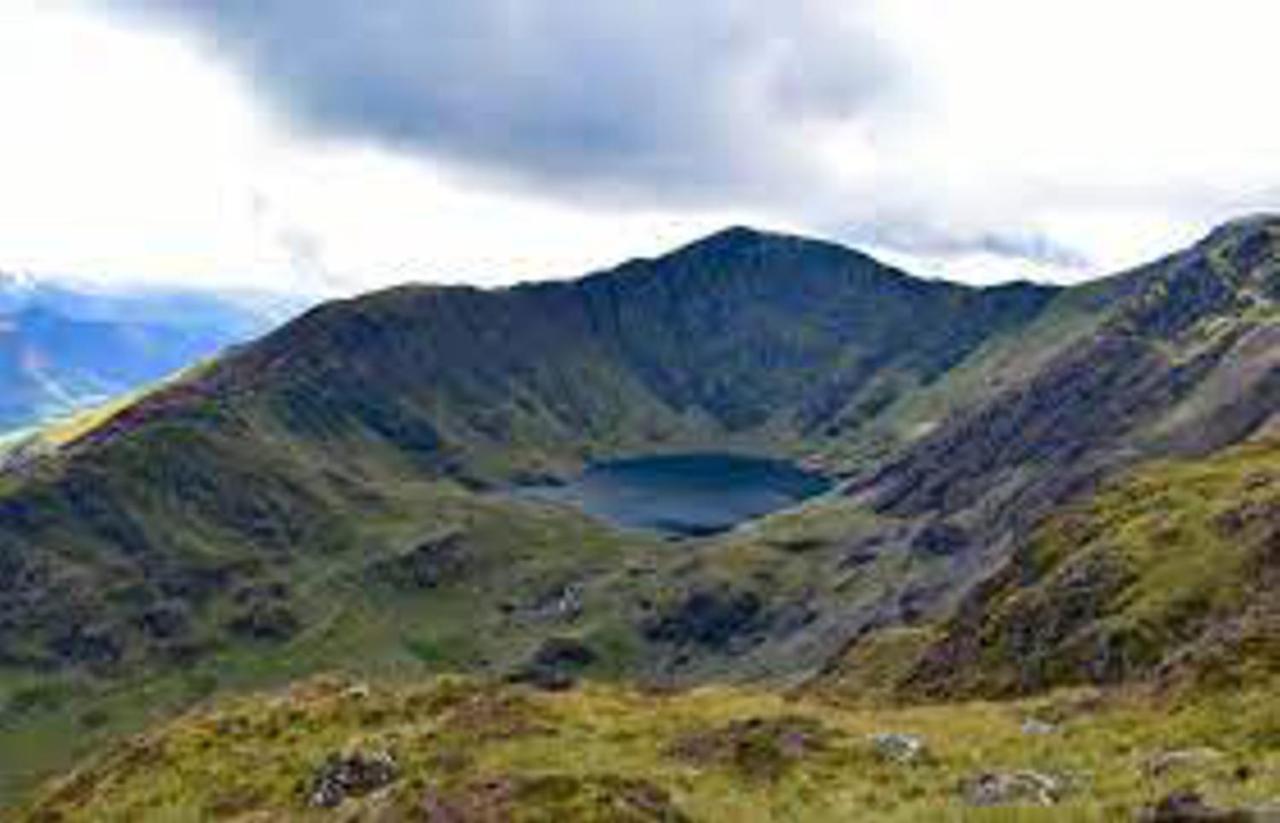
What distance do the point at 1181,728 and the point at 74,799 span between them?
165 feet

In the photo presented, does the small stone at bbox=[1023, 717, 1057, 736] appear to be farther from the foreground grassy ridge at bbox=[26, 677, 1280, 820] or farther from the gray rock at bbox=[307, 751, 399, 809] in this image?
the gray rock at bbox=[307, 751, 399, 809]

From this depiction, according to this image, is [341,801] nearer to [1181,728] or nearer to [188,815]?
[188,815]

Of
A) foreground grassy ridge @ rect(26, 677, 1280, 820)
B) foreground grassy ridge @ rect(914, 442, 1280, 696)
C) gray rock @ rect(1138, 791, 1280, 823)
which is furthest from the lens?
foreground grassy ridge @ rect(914, 442, 1280, 696)

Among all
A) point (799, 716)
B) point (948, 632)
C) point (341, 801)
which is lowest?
point (948, 632)

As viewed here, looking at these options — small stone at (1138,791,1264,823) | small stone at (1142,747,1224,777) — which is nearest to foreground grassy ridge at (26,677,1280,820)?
small stone at (1142,747,1224,777)

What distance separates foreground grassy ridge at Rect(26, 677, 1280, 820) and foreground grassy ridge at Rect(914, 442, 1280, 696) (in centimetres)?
1106

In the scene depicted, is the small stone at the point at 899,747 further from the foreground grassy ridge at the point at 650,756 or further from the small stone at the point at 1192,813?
the small stone at the point at 1192,813

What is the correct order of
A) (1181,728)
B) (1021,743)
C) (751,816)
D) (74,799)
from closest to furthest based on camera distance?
1. (751,816)
2. (1181,728)
3. (1021,743)
4. (74,799)

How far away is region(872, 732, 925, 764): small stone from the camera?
188ft

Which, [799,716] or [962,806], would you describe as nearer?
[962,806]

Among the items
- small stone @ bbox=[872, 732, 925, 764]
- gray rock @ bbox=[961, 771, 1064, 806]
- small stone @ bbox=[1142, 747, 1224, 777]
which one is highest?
small stone @ bbox=[1142, 747, 1224, 777]

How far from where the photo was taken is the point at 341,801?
62375mm

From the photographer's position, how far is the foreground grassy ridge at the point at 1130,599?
105562 mm

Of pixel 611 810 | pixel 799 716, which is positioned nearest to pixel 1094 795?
pixel 611 810
